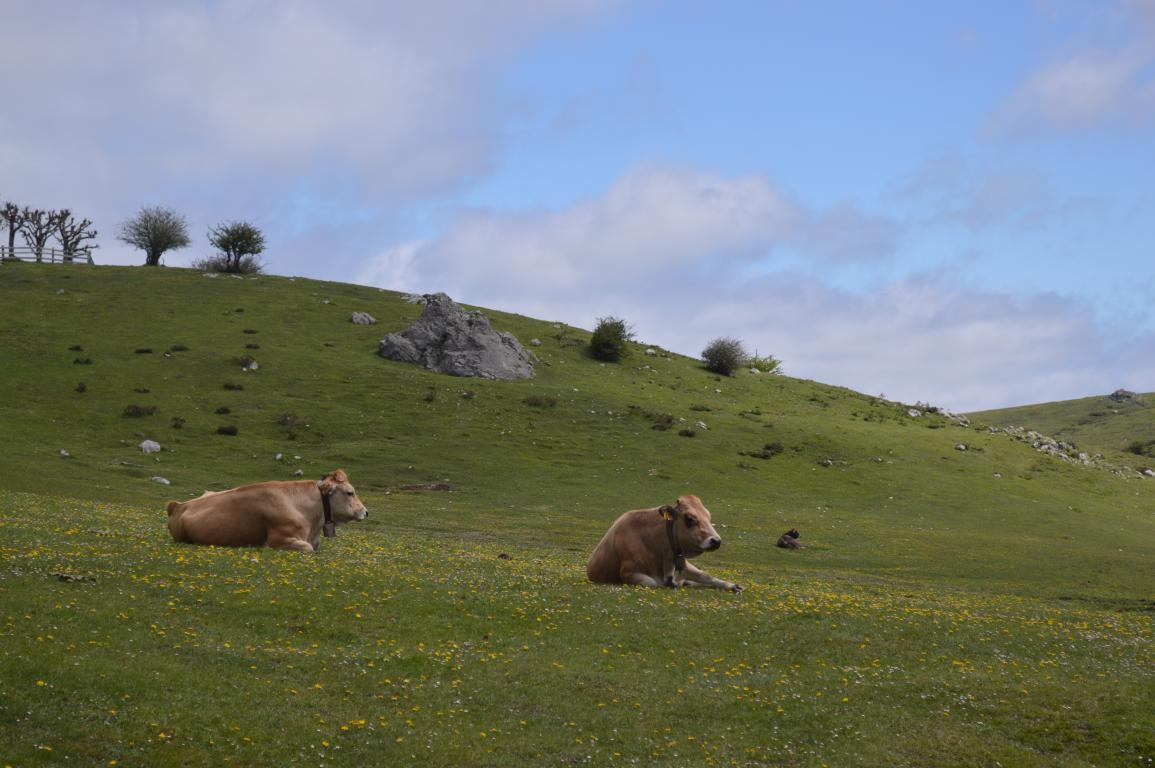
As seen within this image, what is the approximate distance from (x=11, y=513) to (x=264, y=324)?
6265 centimetres

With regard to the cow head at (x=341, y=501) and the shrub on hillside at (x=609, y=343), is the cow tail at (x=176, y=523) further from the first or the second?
the shrub on hillside at (x=609, y=343)

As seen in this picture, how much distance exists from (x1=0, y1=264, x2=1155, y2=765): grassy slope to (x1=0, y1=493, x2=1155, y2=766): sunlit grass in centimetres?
7

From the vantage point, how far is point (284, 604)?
17516 millimetres

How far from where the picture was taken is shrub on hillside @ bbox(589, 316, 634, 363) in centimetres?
9338

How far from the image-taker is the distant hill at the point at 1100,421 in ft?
348

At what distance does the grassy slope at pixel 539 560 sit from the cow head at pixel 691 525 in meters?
1.27

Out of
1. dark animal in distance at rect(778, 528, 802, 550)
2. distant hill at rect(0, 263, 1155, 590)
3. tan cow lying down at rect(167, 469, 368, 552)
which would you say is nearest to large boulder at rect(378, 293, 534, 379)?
distant hill at rect(0, 263, 1155, 590)

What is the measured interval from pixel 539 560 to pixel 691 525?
28.5 feet

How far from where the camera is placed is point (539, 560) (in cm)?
3016

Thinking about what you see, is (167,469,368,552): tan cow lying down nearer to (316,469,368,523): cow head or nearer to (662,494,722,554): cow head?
(316,469,368,523): cow head

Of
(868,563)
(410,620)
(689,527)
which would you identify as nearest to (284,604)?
(410,620)

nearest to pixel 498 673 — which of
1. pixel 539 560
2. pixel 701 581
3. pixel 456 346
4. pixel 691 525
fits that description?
pixel 691 525

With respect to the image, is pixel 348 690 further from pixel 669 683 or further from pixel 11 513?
pixel 11 513

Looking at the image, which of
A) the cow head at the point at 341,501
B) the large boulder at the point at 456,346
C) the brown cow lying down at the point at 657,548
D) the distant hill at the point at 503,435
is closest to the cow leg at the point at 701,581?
the brown cow lying down at the point at 657,548
